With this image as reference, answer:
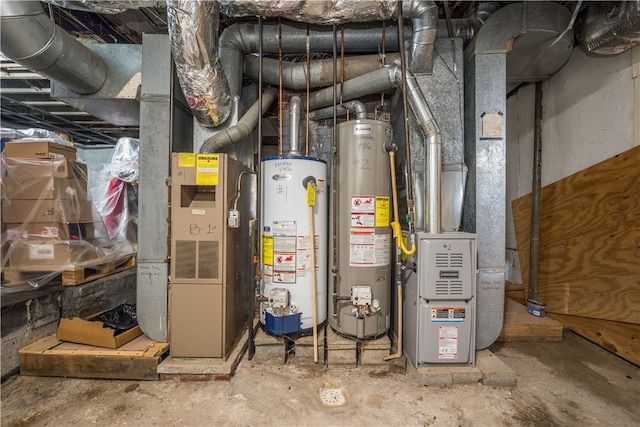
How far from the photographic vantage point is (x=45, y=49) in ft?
5.39

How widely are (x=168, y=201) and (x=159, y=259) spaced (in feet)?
1.40

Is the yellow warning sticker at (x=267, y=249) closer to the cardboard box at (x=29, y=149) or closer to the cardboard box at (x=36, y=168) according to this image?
the cardboard box at (x=36, y=168)

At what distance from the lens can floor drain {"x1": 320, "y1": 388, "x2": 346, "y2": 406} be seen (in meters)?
1.47

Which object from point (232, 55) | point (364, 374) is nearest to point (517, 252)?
point (364, 374)

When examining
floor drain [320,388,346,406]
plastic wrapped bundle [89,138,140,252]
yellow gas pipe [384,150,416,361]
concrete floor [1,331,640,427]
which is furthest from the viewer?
plastic wrapped bundle [89,138,140,252]

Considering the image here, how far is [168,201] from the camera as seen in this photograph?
187 centimetres

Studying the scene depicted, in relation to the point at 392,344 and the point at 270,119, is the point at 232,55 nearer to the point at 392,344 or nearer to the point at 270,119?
the point at 270,119

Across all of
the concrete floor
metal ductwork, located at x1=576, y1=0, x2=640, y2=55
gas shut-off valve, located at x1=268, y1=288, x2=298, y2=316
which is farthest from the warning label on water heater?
metal ductwork, located at x1=576, y1=0, x2=640, y2=55

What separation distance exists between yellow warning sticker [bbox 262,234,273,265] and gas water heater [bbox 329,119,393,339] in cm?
46

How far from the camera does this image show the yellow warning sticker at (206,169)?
1727mm

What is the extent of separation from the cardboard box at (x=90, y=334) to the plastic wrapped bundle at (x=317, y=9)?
2364mm

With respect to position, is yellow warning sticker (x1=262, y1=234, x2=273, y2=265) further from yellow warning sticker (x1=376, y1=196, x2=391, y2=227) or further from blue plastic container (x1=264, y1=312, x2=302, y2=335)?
yellow warning sticker (x1=376, y1=196, x2=391, y2=227)

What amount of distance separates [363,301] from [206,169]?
1.38 m

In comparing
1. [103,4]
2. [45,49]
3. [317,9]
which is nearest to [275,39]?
[317,9]
